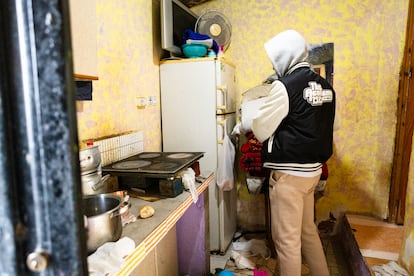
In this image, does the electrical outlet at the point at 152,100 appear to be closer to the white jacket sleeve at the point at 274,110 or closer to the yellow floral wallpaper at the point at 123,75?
Answer: the yellow floral wallpaper at the point at 123,75

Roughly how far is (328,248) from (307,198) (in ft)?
3.39

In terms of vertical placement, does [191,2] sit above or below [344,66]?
above

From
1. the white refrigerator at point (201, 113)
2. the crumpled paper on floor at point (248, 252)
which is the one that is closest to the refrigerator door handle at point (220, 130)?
the white refrigerator at point (201, 113)

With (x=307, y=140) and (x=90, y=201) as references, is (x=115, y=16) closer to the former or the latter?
(x=90, y=201)

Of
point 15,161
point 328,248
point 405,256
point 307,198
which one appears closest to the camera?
point 15,161

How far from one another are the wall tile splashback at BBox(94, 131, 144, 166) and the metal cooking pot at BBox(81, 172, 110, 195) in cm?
32

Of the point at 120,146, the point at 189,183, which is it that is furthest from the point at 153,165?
the point at 120,146

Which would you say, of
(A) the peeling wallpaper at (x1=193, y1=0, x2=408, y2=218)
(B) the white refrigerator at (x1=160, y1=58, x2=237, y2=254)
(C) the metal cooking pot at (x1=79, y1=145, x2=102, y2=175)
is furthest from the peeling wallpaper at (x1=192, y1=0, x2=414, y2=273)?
(C) the metal cooking pot at (x1=79, y1=145, x2=102, y2=175)

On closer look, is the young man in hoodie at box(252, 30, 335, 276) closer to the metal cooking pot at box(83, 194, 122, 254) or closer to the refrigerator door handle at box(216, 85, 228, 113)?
the refrigerator door handle at box(216, 85, 228, 113)

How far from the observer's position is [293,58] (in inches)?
68.4

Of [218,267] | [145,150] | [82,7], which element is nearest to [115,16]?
[82,7]

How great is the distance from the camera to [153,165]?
1.55 meters

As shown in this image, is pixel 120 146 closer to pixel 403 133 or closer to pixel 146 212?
pixel 146 212

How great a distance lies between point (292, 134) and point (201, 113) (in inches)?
34.4
